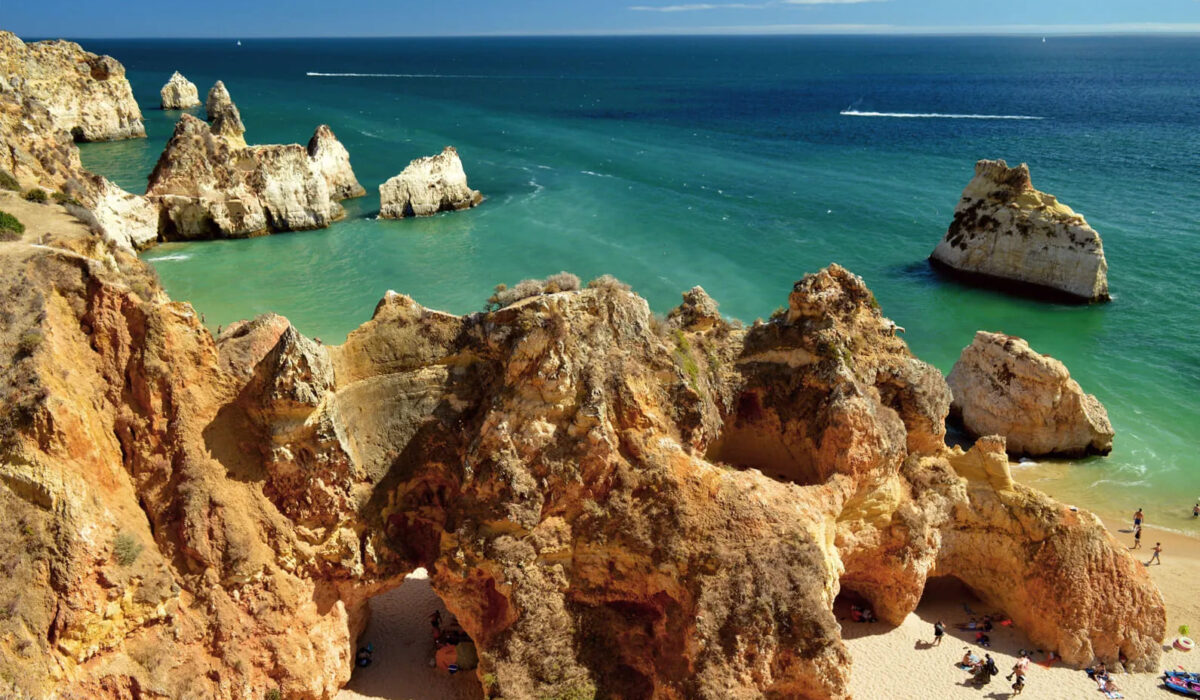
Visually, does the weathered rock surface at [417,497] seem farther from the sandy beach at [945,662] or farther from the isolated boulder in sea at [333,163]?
the isolated boulder in sea at [333,163]

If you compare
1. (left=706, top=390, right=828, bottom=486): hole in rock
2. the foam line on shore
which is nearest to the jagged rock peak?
(left=706, top=390, right=828, bottom=486): hole in rock

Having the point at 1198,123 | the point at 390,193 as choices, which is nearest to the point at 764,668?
the point at 390,193

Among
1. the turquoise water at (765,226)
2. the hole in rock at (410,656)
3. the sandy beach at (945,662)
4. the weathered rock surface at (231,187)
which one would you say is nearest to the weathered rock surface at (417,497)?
the hole in rock at (410,656)

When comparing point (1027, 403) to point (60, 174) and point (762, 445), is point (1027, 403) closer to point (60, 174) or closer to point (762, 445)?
point (762, 445)

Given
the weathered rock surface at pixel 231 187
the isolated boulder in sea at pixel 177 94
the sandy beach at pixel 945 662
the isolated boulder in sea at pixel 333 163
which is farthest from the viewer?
the isolated boulder in sea at pixel 177 94

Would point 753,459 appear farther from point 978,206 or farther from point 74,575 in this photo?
point 978,206

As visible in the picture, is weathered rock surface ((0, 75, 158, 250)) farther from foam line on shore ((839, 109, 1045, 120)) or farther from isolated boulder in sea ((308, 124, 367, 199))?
foam line on shore ((839, 109, 1045, 120))

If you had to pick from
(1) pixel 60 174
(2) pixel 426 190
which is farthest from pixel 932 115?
(1) pixel 60 174
